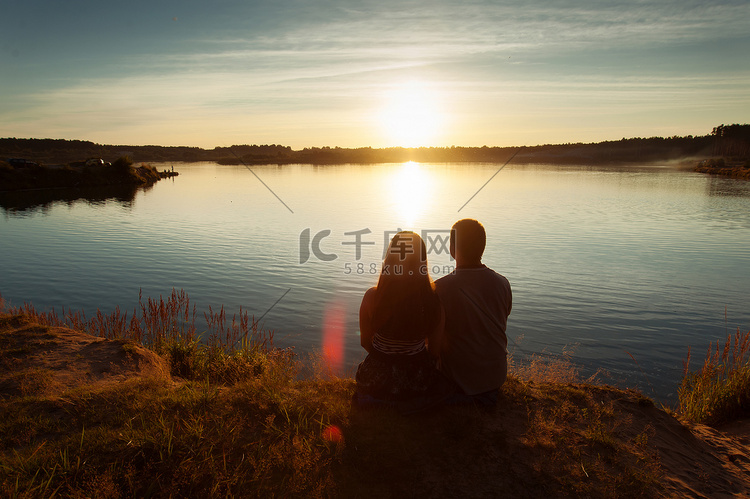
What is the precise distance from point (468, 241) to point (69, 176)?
73234mm

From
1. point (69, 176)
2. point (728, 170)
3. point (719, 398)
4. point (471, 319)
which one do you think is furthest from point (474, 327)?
point (728, 170)

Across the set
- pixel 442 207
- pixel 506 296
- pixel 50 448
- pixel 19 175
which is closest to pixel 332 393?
pixel 506 296

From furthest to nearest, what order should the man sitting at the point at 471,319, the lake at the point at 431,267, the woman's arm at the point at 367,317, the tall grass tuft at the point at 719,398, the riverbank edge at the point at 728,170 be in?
the riverbank edge at the point at 728,170 < the lake at the point at 431,267 < the tall grass tuft at the point at 719,398 < the man sitting at the point at 471,319 < the woman's arm at the point at 367,317

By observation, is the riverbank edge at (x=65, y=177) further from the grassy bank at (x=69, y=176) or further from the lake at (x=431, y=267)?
the lake at (x=431, y=267)

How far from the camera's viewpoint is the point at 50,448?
4.12 meters

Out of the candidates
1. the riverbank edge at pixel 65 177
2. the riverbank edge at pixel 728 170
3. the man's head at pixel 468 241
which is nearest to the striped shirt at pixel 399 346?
the man's head at pixel 468 241

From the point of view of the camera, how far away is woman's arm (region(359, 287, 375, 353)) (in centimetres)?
457

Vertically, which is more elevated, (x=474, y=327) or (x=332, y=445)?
(x=474, y=327)

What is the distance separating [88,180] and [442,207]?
177ft

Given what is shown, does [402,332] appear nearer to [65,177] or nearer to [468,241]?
[468,241]

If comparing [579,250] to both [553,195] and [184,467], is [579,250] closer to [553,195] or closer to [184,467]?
[184,467]

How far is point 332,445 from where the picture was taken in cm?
433

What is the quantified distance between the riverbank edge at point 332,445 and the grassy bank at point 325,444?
15 millimetres

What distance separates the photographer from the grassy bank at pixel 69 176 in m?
55.6
